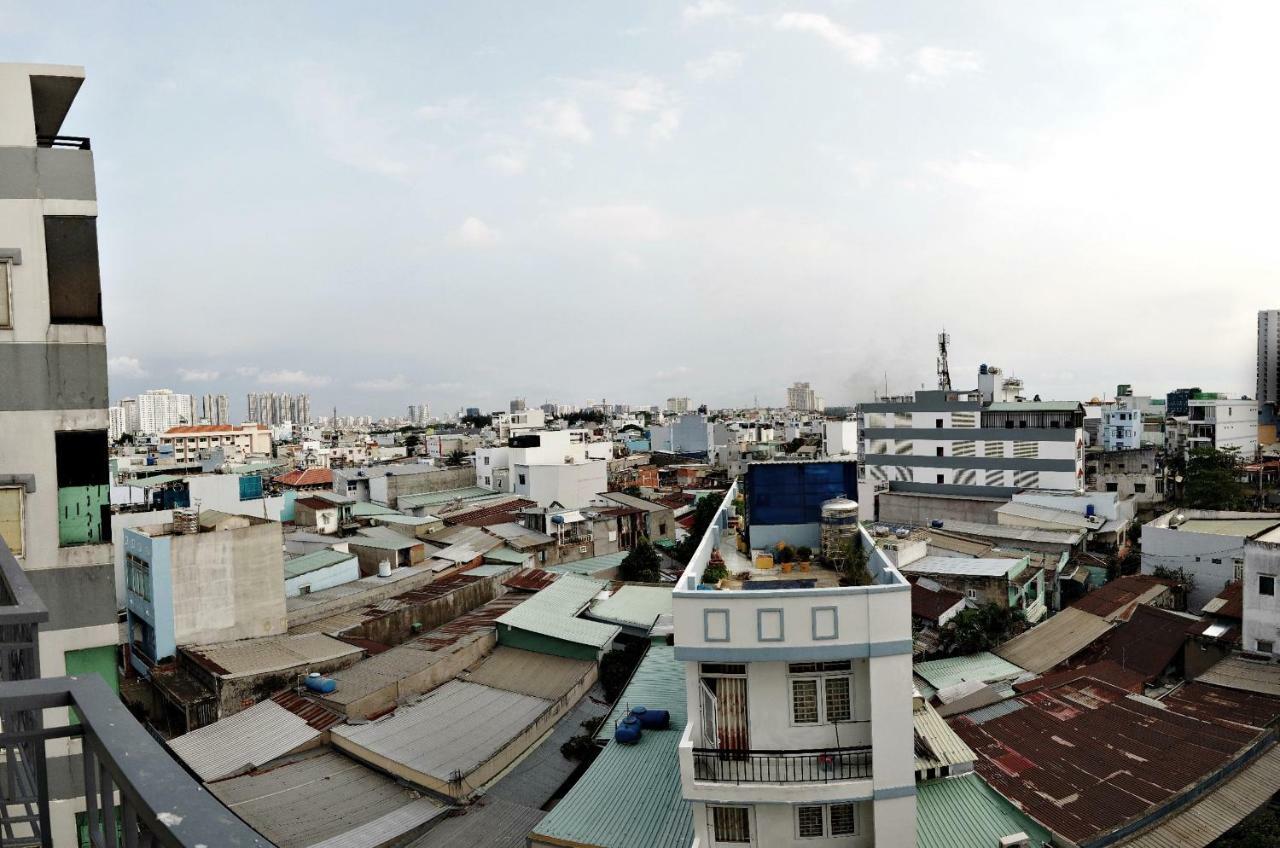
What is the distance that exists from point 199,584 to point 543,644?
657cm

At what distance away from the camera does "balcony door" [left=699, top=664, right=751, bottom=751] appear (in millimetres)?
6145

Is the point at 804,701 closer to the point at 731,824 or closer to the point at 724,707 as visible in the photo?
the point at 724,707

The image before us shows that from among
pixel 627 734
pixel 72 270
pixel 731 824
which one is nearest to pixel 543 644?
pixel 627 734

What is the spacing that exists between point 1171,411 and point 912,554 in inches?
2235

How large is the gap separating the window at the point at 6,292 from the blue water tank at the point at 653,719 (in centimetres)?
815

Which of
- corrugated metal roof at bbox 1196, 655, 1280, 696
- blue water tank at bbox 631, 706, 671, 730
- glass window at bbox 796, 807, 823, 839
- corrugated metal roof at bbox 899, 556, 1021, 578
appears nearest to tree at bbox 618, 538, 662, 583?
corrugated metal roof at bbox 899, 556, 1021, 578

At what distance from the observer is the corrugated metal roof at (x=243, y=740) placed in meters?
10.1

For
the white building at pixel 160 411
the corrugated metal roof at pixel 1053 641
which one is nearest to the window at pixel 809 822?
the corrugated metal roof at pixel 1053 641

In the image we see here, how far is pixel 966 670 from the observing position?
1273 centimetres

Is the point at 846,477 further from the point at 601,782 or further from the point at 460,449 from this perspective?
the point at 460,449

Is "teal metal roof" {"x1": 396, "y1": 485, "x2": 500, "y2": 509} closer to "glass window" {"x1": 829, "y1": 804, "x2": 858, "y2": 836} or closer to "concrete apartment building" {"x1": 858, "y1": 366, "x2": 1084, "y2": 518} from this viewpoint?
"concrete apartment building" {"x1": 858, "y1": 366, "x2": 1084, "y2": 518}

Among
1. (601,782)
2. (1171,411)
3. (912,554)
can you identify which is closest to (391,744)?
(601,782)

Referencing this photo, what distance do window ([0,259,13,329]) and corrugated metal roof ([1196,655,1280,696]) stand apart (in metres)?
14.7

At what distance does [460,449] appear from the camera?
51969 millimetres
